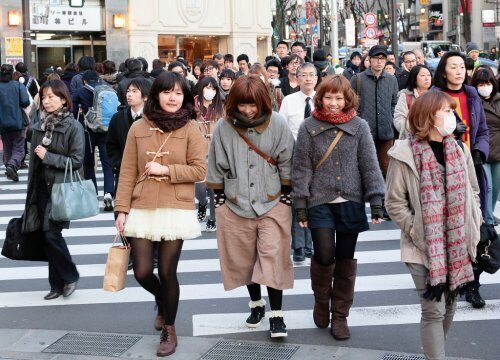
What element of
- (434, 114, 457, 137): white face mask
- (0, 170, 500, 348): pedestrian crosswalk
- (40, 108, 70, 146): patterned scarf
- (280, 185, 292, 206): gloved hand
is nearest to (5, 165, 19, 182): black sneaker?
(0, 170, 500, 348): pedestrian crosswalk

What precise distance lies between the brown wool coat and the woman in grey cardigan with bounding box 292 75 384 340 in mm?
721

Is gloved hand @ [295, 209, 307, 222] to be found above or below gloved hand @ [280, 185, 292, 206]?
below

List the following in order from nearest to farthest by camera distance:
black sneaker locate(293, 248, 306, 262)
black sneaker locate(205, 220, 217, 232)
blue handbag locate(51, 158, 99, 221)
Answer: blue handbag locate(51, 158, 99, 221) < black sneaker locate(293, 248, 306, 262) < black sneaker locate(205, 220, 217, 232)

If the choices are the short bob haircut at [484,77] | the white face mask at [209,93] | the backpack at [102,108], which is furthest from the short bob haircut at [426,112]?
the backpack at [102,108]

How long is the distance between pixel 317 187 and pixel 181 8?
86.1ft

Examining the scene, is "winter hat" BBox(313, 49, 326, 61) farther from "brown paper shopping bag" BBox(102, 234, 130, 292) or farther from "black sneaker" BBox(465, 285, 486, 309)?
"brown paper shopping bag" BBox(102, 234, 130, 292)

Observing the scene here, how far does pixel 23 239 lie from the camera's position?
23.9 feet

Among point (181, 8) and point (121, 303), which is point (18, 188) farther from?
point (181, 8)

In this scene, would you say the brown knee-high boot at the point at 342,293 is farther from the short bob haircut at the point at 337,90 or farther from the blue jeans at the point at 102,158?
the blue jeans at the point at 102,158

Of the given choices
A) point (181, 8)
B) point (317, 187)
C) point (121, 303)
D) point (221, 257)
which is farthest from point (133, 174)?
point (181, 8)

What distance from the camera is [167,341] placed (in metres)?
5.83

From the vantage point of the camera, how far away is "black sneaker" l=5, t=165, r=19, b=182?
49.6ft

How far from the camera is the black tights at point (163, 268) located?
570cm

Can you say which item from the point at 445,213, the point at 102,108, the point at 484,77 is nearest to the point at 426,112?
the point at 445,213
